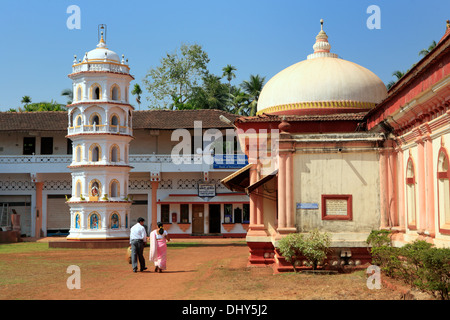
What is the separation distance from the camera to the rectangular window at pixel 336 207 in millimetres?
13828

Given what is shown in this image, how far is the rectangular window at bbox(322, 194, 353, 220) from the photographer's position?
1383 cm

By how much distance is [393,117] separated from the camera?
12836 mm

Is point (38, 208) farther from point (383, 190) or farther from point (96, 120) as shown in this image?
point (383, 190)

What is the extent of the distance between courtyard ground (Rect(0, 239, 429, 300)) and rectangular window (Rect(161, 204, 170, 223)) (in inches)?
672

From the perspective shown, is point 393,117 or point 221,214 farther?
point 221,214

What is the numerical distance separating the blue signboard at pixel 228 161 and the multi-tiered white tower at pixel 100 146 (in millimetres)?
8000

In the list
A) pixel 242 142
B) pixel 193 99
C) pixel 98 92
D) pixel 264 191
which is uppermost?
pixel 193 99

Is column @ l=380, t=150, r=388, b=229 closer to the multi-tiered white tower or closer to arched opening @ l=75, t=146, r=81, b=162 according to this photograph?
the multi-tiered white tower

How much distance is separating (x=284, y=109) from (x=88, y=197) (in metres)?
12.9

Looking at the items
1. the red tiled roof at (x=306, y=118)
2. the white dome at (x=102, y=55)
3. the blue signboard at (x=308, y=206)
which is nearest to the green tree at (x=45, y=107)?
the white dome at (x=102, y=55)

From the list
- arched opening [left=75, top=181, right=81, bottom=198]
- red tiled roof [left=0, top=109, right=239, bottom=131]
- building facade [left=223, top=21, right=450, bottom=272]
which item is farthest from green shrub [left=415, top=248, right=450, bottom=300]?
red tiled roof [left=0, top=109, right=239, bottom=131]

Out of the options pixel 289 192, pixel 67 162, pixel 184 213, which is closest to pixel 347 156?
pixel 289 192
